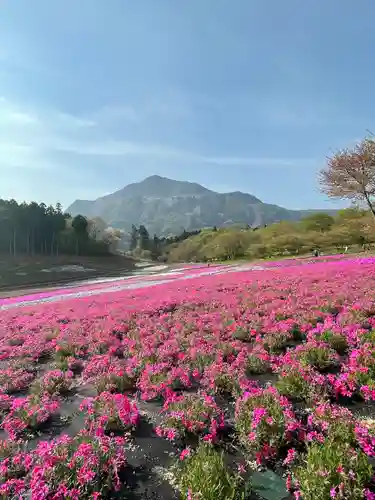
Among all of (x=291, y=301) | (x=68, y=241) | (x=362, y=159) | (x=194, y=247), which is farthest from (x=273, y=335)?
(x=68, y=241)

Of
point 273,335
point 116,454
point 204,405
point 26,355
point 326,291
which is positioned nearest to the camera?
point 116,454

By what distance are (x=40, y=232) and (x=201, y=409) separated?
12437 centimetres

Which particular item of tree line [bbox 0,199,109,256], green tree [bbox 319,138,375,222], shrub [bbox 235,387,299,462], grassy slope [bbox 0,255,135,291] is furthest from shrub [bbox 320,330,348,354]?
tree line [bbox 0,199,109,256]

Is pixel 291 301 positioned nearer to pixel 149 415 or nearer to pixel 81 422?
pixel 149 415

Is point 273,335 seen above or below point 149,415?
above

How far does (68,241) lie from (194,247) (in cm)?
4930

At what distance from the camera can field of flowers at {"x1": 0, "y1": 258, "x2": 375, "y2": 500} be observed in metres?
4.20

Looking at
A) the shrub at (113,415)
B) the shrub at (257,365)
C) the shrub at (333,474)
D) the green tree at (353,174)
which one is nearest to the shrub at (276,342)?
the shrub at (257,365)

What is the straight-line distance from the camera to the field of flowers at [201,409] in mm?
4199

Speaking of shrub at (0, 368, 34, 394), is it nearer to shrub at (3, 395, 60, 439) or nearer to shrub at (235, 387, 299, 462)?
shrub at (3, 395, 60, 439)

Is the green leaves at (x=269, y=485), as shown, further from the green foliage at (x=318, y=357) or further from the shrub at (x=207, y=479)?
the green foliage at (x=318, y=357)

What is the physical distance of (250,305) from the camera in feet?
41.6

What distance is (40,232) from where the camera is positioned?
11731 centimetres

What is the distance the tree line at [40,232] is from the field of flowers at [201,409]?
108m
